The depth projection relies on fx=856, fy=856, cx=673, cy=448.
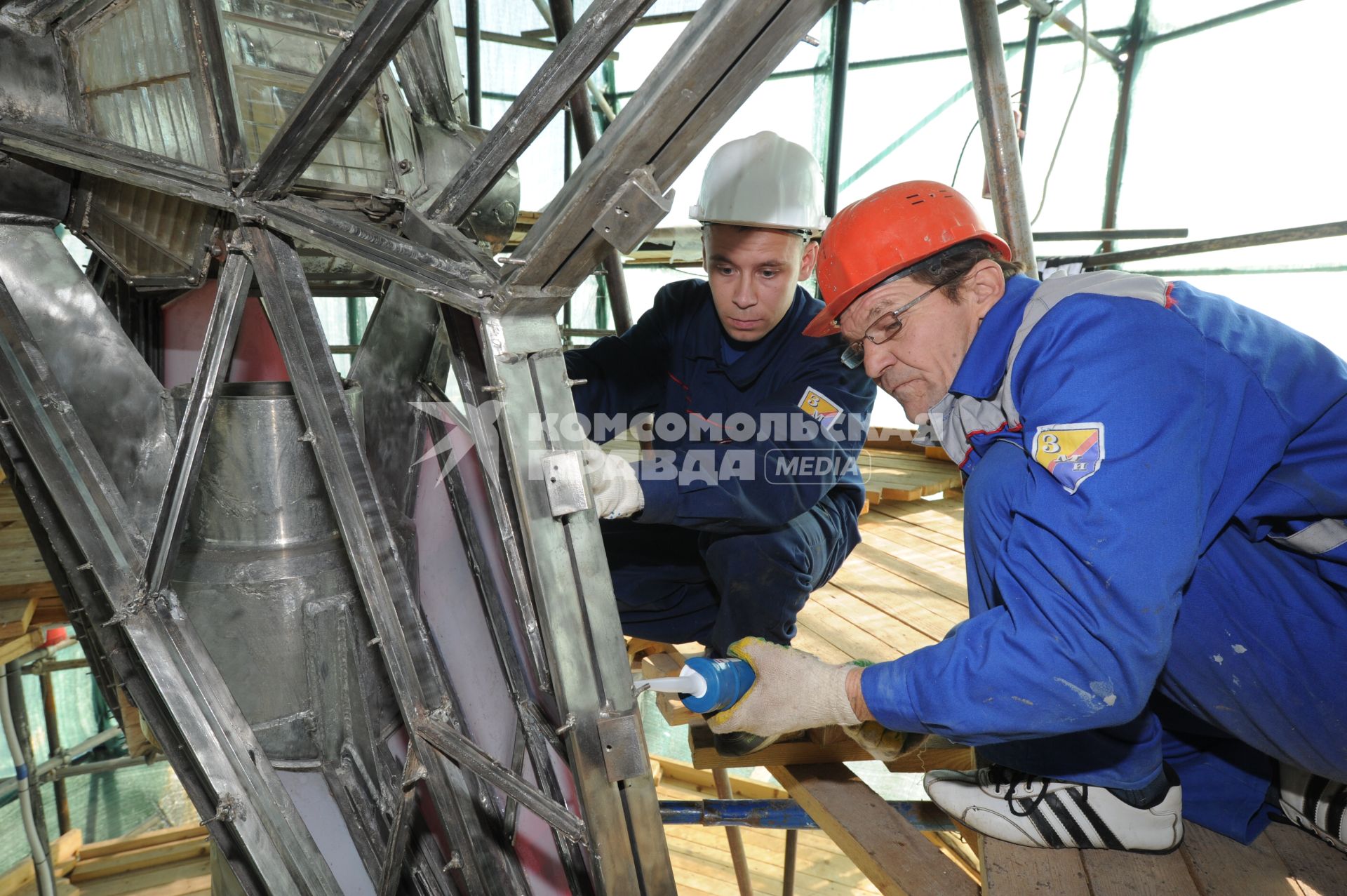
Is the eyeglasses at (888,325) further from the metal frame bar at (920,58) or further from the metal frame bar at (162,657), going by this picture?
the metal frame bar at (920,58)

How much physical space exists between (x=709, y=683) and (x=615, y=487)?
1.81ft

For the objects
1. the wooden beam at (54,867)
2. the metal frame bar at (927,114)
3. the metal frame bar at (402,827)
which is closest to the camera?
the metal frame bar at (402,827)

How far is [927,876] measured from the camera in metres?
1.87

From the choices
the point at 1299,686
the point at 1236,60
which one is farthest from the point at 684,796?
the point at 1236,60

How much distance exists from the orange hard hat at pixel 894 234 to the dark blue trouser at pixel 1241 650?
16.4 inches

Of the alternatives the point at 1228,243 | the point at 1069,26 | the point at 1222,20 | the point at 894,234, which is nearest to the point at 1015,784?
the point at 894,234

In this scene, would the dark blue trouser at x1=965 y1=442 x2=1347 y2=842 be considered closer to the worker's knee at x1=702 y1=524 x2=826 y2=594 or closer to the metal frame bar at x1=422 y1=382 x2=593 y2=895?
the worker's knee at x1=702 y1=524 x2=826 y2=594

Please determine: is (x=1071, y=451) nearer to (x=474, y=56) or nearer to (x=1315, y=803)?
(x=1315, y=803)

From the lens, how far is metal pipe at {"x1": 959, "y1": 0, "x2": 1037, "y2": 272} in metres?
2.66

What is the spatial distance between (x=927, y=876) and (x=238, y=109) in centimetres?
211

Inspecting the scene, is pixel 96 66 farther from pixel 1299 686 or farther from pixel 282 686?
pixel 1299 686

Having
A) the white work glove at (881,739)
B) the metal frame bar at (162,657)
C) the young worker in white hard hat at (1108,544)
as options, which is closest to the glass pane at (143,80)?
the metal frame bar at (162,657)

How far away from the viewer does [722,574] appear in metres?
2.56

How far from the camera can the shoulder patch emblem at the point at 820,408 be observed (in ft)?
8.12
